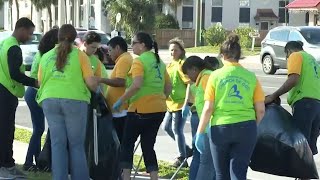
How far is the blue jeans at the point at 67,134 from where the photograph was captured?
704cm

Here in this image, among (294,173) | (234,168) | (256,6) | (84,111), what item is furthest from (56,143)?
(256,6)

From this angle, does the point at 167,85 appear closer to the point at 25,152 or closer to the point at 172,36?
the point at 25,152

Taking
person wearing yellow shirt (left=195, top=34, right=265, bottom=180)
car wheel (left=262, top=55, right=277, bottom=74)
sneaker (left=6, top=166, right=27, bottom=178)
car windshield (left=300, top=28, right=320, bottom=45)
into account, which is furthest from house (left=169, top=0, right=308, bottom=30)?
person wearing yellow shirt (left=195, top=34, right=265, bottom=180)

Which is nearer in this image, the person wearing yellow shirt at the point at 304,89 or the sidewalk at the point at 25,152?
the person wearing yellow shirt at the point at 304,89

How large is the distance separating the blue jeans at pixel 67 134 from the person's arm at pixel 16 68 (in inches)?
32.4

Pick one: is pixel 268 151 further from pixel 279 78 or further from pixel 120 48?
pixel 279 78

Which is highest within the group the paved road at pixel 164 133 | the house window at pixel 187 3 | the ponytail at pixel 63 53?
the house window at pixel 187 3

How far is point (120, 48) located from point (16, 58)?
117 cm

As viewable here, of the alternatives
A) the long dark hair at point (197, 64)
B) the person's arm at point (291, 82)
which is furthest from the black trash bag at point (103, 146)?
the person's arm at point (291, 82)

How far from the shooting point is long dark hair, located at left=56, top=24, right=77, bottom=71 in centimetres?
Result: 705

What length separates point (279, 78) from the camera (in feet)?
81.7

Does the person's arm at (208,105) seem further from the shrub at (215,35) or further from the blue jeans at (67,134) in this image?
the shrub at (215,35)

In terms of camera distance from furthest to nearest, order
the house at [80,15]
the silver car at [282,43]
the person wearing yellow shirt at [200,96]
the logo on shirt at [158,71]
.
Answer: the house at [80,15]
the silver car at [282,43]
the logo on shirt at [158,71]
the person wearing yellow shirt at [200,96]

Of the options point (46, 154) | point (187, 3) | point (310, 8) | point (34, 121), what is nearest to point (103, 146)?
point (46, 154)
